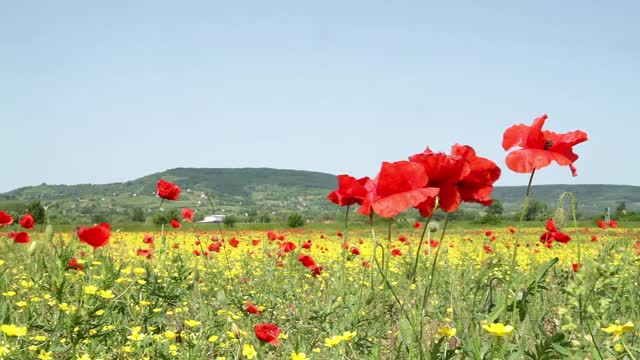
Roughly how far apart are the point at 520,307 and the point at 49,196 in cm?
20544

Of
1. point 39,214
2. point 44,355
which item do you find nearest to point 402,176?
point 44,355

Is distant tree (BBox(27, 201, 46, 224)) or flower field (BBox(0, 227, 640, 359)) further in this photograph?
distant tree (BBox(27, 201, 46, 224))

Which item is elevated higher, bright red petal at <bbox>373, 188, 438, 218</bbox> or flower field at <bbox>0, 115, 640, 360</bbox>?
bright red petal at <bbox>373, 188, 438, 218</bbox>

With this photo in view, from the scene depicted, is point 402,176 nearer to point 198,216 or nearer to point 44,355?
A: point 44,355

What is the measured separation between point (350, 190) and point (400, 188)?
32cm

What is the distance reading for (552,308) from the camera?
209 inches

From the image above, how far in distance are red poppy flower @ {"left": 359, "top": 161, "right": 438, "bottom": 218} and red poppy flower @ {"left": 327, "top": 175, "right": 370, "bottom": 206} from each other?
0.78 ft

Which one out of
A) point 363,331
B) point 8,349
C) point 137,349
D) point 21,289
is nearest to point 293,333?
point 363,331

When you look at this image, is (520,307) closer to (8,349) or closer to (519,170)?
(519,170)

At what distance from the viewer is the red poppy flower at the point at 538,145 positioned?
1.83 meters

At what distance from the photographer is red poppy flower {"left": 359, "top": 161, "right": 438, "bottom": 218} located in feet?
5.41

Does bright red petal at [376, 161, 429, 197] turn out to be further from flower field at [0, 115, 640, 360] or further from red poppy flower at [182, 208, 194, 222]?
red poppy flower at [182, 208, 194, 222]

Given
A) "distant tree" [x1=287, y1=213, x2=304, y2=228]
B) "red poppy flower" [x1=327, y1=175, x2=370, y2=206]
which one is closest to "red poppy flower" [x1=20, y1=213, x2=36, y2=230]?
"red poppy flower" [x1=327, y1=175, x2=370, y2=206]

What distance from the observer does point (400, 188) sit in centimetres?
171
